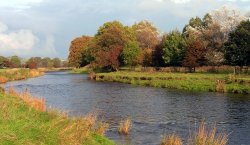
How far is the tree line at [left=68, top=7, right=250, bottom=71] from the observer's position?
222 feet

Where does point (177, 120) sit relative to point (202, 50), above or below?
below

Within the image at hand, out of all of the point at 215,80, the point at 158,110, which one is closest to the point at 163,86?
the point at 215,80

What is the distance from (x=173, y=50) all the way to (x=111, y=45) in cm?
2979

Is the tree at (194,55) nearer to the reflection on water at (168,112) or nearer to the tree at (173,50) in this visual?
the tree at (173,50)

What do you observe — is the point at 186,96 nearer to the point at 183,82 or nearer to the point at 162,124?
the point at 183,82

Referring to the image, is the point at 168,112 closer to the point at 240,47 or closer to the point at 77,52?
the point at 240,47

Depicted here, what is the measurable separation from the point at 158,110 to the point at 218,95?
557 inches

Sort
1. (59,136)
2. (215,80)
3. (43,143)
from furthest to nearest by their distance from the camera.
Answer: (215,80) < (59,136) < (43,143)

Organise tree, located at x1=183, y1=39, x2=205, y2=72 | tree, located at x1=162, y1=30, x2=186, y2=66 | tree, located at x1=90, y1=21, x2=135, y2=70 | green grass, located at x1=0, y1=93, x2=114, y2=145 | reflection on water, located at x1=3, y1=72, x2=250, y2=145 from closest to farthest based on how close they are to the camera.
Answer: green grass, located at x1=0, y1=93, x2=114, y2=145
reflection on water, located at x1=3, y1=72, x2=250, y2=145
tree, located at x1=183, y1=39, x2=205, y2=72
tree, located at x1=162, y1=30, x2=186, y2=66
tree, located at x1=90, y1=21, x2=135, y2=70

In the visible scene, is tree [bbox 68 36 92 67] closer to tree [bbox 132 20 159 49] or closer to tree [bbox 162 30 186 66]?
tree [bbox 132 20 159 49]

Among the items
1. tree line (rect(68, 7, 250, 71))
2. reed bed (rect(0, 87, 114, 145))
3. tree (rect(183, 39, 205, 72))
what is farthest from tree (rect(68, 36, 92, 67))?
reed bed (rect(0, 87, 114, 145))

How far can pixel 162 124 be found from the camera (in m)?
28.6

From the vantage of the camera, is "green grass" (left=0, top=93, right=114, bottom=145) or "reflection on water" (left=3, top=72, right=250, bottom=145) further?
"reflection on water" (left=3, top=72, right=250, bottom=145)

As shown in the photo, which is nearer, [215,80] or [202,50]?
[215,80]
